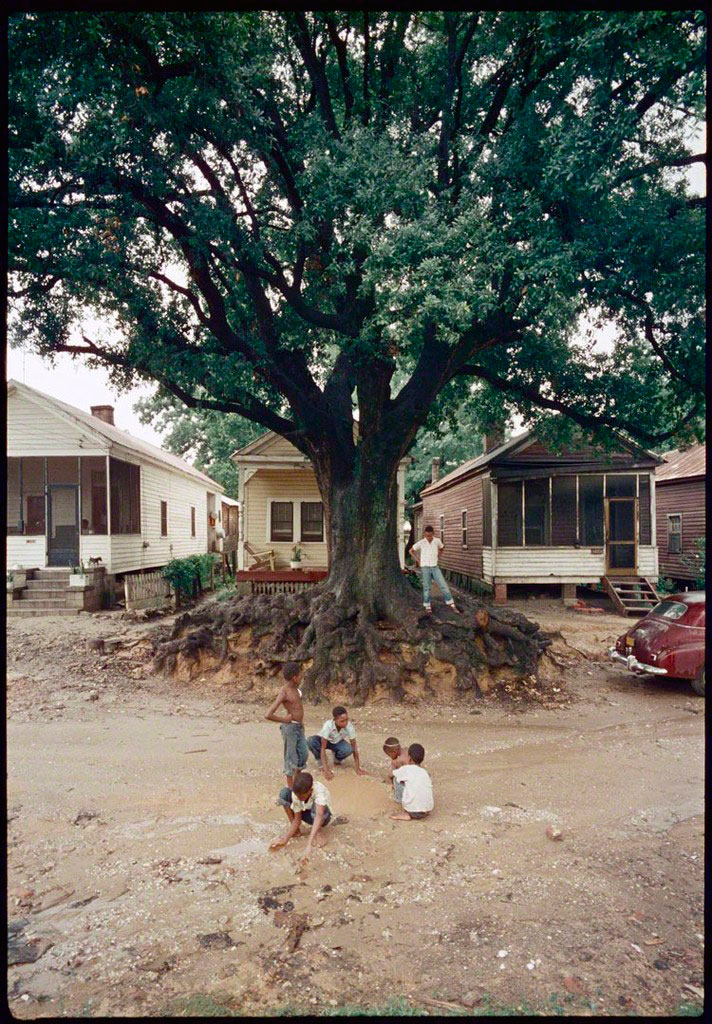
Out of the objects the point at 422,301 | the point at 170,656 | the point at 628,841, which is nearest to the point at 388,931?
the point at 628,841

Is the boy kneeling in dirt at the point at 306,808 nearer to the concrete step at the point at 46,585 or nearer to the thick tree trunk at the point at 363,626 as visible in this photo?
the thick tree trunk at the point at 363,626

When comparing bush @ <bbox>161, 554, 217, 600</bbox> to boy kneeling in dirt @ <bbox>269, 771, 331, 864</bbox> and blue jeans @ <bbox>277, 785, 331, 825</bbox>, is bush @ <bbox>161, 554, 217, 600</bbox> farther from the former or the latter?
boy kneeling in dirt @ <bbox>269, 771, 331, 864</bbox>

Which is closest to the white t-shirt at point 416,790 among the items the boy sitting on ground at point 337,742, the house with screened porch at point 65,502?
the boy sitting on ground at point 337,742

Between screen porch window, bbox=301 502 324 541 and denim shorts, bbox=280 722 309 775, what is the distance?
620 inches

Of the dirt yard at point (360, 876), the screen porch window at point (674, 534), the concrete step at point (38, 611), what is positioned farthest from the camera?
the screen porch window at point (674, 534)

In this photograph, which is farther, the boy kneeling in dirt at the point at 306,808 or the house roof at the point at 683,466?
the house roof at the point at 683,466

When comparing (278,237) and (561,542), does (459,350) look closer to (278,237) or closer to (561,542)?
(278,237)

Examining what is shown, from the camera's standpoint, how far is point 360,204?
9.28 m

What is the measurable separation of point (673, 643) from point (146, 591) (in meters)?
15.4

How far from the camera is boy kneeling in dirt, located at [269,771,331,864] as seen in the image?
5551mm

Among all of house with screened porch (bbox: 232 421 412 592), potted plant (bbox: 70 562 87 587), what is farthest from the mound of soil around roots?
house with screened porch (bbox: 232 421 412 592)

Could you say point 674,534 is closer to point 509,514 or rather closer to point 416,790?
point 509,514

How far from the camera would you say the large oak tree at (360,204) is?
8203mm

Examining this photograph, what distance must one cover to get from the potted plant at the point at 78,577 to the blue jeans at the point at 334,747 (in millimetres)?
13632
